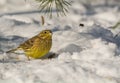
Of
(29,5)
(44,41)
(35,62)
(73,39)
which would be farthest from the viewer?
A: (29,5)

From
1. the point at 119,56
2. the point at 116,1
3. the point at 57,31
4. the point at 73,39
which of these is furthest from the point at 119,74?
the point at 116,1

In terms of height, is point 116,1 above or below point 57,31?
below

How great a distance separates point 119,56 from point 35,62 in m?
0.84

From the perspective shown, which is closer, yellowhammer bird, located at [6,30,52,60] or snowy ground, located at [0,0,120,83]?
snowy ground, located at [0,0,120,83]

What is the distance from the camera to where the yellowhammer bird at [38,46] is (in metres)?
5.72

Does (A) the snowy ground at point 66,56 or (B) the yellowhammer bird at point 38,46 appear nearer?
(A) the snowy ground at point 66,56

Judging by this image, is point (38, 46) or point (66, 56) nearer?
point (66, 56)

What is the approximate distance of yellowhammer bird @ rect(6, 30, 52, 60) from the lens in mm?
5719

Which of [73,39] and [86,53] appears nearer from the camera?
[86,53]

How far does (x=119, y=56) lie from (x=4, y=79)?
1238 millimetres

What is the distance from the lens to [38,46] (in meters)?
5.77

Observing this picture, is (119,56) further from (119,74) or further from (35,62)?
(35,62)

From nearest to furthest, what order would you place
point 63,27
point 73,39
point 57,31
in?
point 73,39, point 57,31, point 63,27

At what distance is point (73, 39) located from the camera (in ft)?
20.4
